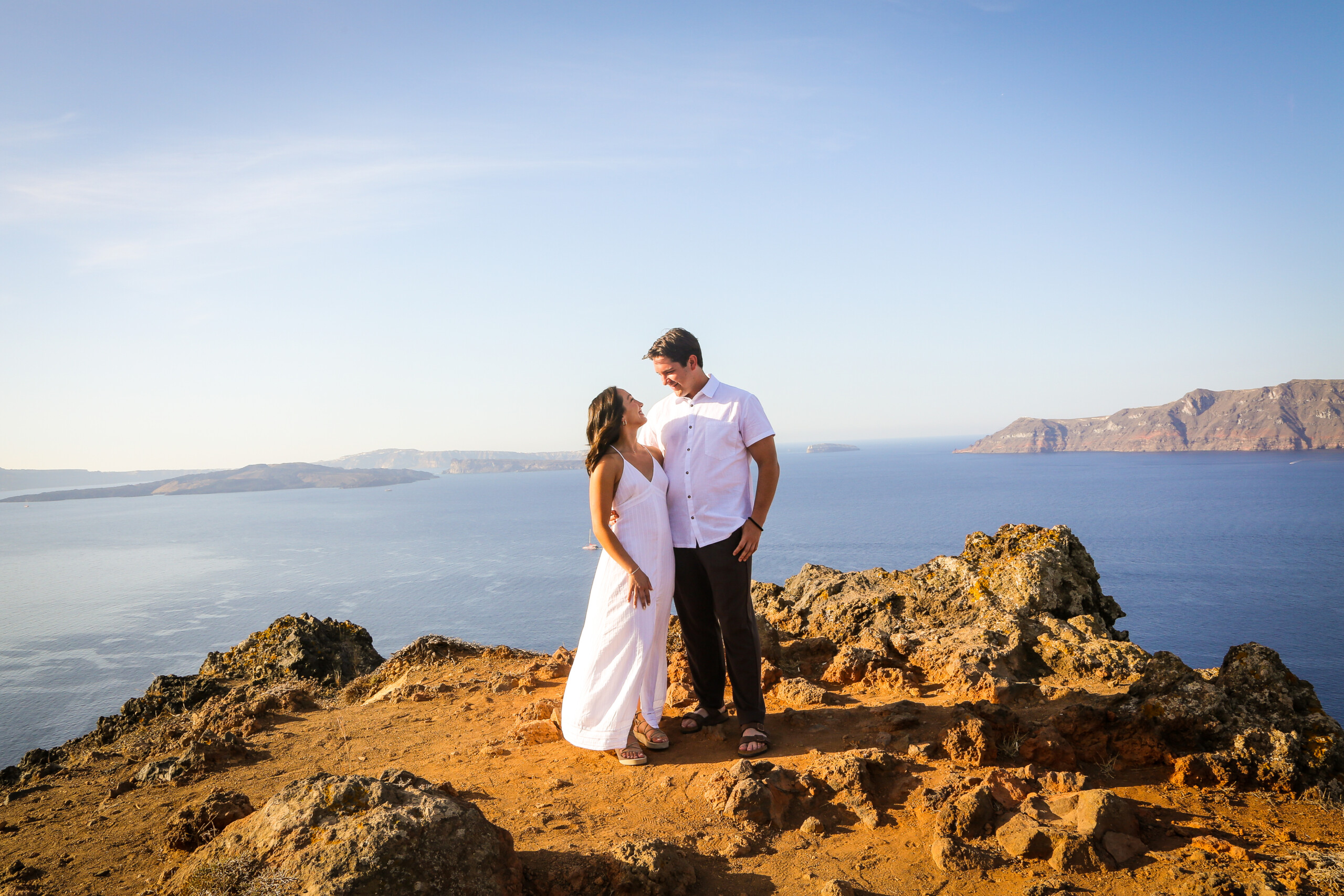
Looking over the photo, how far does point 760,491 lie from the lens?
4730 mm

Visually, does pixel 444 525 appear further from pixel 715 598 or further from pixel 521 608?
pixel 715 598

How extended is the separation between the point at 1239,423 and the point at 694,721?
205 meters

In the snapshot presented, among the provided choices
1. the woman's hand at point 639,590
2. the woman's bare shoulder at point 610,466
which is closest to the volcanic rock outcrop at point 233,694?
the woman's hand at point 639,590

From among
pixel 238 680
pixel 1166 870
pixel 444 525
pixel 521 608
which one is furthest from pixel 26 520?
pixel 1166 870

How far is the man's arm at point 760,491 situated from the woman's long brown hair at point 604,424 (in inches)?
35.9

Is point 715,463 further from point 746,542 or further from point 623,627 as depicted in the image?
point 623,627

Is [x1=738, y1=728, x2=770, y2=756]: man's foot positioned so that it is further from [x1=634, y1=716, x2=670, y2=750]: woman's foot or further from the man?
[x1=634, y1=716, x2=670, y2=750]: woman's foot

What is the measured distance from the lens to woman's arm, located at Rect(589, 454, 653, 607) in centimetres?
440

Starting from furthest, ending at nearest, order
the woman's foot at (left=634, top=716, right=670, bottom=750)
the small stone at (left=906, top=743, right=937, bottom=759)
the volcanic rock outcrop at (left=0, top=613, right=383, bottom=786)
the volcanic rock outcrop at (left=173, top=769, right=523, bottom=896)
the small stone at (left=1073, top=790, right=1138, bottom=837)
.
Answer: the volcanic rock outcrop at (left=0, top=613, right=383, bottom=786), the woman's foot at (left=634, top=716, right=670, bottom=750), the small stone at (left=906, top=743, right=937, bottom=759), the small stone at (left=1073, top=790, right=1138, bottom=837), the volcanic rock outcrop at (left=173, top=769, right=523, bottom=896)

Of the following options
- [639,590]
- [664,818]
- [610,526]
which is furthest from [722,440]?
[664,818]

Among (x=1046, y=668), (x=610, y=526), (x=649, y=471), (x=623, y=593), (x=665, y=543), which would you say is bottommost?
(x=1046, y=668)

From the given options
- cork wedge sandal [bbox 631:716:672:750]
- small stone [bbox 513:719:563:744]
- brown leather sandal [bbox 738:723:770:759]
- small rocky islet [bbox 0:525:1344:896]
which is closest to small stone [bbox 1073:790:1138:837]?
small rocky islet [bbox 0:525:1344:896]

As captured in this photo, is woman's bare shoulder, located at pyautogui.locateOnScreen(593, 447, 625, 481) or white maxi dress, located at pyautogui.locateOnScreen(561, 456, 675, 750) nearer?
woman's bare shoulder, located at pyautogui.locateOnScreen(593, 447, 625, 481)

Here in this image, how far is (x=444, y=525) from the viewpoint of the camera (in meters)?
106
